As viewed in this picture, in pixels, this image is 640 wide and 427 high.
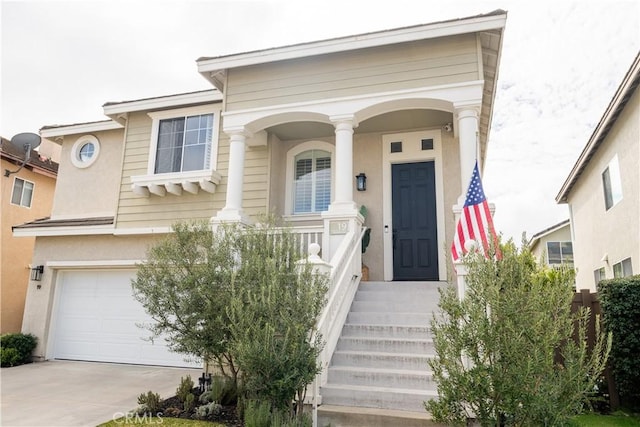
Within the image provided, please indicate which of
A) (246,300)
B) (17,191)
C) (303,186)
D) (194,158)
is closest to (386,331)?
(246,300)

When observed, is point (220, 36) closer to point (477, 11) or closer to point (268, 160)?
point (268, 160)

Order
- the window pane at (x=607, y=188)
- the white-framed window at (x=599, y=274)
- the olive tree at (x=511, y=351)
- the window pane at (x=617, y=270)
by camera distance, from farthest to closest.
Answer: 1. the white-framed window at (x=599, y=274)
2. the window pane at (x=607, y=188)
3. the window pane at (x=617, y=270)
4. the olive tree at (x=511, y=351)

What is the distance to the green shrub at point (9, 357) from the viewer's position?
877 centimetres

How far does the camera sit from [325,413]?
4438 millimetres

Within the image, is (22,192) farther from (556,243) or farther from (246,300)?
(556,243)

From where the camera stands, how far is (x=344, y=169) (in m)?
7.09

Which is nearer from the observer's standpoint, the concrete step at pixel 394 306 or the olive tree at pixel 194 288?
the olive tree at pixel 194 288

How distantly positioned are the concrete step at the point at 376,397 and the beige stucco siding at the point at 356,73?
4.93 meters

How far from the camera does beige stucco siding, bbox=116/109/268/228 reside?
887 cm

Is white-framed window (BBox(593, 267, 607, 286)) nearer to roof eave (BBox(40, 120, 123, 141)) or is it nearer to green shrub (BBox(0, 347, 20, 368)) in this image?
roof eave (BBox(40, 120, 123, 141))

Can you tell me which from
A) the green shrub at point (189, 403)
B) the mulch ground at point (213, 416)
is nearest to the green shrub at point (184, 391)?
the mulch ground at point (213, 416)

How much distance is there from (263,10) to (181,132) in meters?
3.34

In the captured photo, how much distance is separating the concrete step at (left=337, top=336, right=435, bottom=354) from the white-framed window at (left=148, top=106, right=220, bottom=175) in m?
5.34

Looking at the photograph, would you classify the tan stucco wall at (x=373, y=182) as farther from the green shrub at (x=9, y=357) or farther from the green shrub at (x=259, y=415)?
the green shrub at (x=9, y=357)
